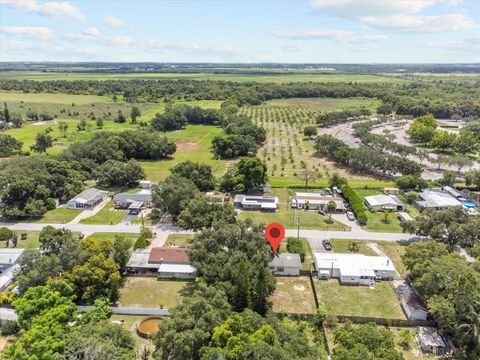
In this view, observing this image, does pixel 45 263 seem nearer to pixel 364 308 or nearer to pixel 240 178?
pixel 364 308

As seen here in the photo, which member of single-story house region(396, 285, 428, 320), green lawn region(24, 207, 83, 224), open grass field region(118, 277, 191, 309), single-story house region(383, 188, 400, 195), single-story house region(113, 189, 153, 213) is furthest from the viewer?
single-story house region(383, 188, 400, 195)

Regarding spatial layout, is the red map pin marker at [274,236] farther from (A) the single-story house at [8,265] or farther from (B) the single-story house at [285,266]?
(A) the single-story house at [8,265]

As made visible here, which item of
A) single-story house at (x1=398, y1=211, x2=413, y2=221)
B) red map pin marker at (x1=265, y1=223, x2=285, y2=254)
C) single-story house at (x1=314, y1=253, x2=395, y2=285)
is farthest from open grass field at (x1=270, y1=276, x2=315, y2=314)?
single-story house at (x1=398, y1=211, x2=413, y2=221)

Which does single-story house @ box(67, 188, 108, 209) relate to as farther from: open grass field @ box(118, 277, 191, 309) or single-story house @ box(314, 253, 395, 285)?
single-story house @ box(314, 253, 395, 285)

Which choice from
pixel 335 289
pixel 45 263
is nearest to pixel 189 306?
pixel 45 263

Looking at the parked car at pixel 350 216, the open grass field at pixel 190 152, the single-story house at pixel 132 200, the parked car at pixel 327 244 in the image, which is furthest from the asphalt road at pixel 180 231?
the open grass field at pixel 190 152

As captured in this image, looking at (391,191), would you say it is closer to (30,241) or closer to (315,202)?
(315,202)
